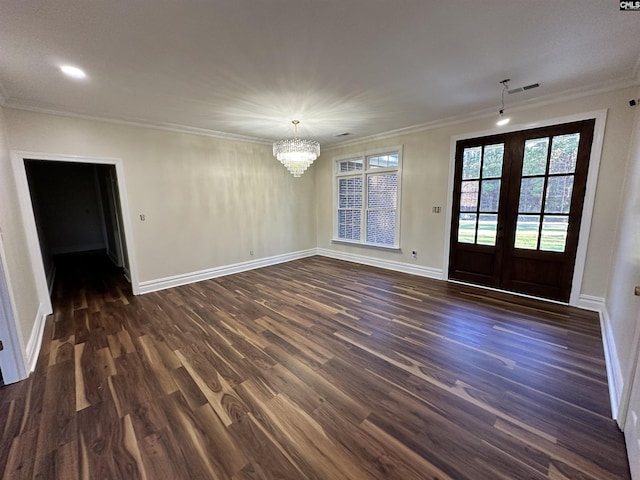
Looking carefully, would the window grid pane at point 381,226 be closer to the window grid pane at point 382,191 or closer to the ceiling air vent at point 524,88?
the window grid pane at point 382,191

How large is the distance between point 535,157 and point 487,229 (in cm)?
111

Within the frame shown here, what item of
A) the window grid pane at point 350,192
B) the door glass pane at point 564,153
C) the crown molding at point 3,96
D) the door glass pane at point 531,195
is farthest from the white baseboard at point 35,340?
the door glass pane at point 564,153

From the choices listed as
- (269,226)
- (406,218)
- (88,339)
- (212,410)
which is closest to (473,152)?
(406,218)

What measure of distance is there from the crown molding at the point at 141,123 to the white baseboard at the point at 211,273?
241 centimetres

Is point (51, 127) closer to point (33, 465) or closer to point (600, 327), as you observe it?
point (33, 465)

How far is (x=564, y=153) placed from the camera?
3299 mm

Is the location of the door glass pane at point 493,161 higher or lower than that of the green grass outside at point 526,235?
higher

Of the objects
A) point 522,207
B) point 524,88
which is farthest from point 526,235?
point 524,88

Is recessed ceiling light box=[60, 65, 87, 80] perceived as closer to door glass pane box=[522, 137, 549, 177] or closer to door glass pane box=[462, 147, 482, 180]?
door glass pane box=[462, 147, 482, 180]

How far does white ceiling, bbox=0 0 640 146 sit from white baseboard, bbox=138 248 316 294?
253cm

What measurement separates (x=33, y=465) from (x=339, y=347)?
2.10 m

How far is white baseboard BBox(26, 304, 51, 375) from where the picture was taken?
230 centimetres

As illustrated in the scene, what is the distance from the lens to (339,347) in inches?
100

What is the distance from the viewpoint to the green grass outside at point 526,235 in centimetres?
341
